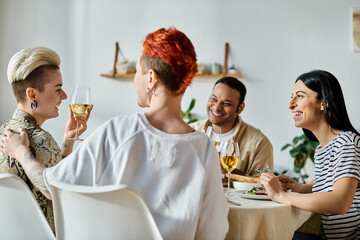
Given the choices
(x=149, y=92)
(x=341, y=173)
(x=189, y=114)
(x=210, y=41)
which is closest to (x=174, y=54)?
(x=149, y=92)

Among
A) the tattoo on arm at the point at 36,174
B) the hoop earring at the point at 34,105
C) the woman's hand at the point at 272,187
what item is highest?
the hoop earring at the point at 34,105

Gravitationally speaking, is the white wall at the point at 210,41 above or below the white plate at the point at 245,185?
above

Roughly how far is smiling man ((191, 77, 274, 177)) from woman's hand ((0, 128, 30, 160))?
152 centimetres

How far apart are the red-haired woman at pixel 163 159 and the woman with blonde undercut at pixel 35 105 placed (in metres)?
0.40

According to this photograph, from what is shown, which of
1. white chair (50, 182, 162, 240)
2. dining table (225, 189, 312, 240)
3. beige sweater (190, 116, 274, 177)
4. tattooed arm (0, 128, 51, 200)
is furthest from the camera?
beige sweater (190, 116, 274, 177)

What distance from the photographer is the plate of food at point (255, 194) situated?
1.72 metres

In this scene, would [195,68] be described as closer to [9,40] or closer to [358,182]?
[358,182]

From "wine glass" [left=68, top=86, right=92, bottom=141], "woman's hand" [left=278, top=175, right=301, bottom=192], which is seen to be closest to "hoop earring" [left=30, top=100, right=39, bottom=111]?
"wine glass" [left=68, top=86, right=92, bottom=141]

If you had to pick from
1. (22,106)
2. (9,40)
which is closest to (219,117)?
(22,106)

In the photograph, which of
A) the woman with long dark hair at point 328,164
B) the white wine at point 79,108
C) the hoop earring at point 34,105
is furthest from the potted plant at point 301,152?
the hoop earring at point 34,105

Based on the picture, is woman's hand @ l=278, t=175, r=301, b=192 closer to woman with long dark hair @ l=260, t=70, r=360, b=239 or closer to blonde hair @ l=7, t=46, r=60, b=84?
woman with long dark hair @ l=260, t=70, r=360, b=239

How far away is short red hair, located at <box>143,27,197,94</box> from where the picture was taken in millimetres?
1239

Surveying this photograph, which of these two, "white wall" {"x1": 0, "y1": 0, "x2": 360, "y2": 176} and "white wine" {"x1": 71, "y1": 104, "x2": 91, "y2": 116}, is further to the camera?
"white wall" {"x1": 0, "y1": 0, "x2": 360, "y2": 176}

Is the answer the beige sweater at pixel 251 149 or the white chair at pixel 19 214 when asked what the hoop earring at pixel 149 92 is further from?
the beige sweater at pixel 251 149
